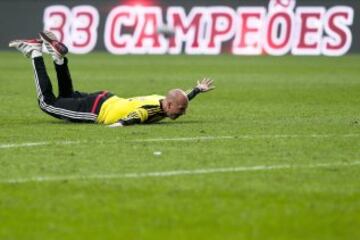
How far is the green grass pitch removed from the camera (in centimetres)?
643

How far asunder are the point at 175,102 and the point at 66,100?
4.91 feet

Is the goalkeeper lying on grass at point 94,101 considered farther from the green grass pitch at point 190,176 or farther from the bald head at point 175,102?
the green grass pitch at point 190,176

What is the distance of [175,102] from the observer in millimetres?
11781

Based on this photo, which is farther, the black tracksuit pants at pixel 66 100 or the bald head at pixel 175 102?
the black tracksuit pants at pixel 66 100

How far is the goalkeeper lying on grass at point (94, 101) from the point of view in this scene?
1184 cm

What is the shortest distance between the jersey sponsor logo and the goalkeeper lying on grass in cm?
2452

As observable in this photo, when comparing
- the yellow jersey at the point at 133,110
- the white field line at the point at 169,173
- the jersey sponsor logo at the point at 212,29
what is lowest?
the jersey sponsor logo at the point at 212,29

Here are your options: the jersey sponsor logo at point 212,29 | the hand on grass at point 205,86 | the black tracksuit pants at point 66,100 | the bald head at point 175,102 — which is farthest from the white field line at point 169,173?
the jersey sponsor logo at point 212,29

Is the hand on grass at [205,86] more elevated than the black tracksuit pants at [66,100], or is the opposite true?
the hand on grass at [205,86]

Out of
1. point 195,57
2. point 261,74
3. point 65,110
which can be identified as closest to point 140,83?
point 261,74

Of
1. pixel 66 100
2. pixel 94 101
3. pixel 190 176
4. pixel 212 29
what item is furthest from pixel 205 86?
pixel 212 29

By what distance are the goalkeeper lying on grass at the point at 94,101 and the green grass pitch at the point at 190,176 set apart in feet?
0.53

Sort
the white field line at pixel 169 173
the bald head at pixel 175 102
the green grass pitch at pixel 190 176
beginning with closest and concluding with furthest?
the green grass pitch at pixel 190 176 < the white field line at pixel 169 173 < the bald head at pixel 175 102

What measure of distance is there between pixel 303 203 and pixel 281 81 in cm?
1629
